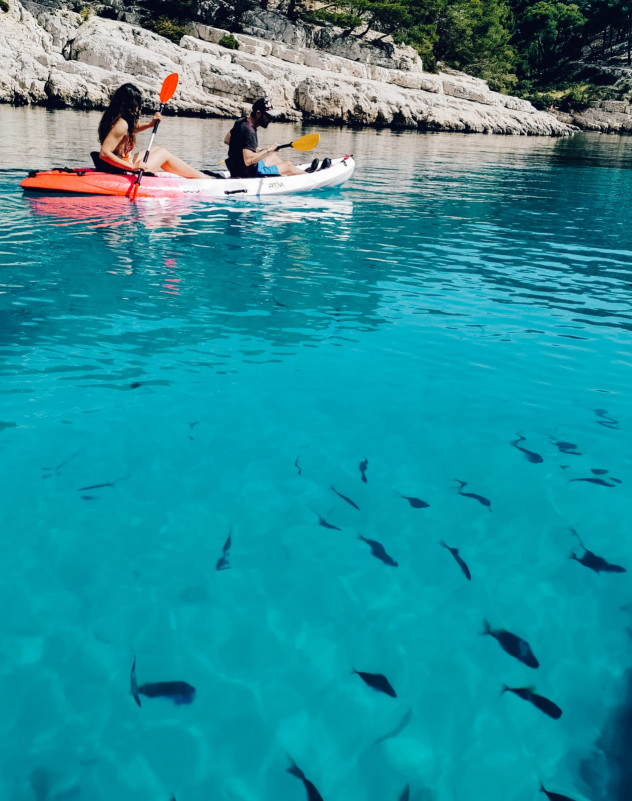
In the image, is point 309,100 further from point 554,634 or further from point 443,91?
point 554,634

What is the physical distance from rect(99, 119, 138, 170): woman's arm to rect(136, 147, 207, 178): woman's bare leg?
615mm

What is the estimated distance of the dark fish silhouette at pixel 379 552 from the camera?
3428 mm

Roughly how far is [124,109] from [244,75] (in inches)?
1312

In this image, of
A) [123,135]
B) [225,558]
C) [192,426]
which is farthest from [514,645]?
[123,135]

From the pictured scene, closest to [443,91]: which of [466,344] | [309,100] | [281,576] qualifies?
[309,100]

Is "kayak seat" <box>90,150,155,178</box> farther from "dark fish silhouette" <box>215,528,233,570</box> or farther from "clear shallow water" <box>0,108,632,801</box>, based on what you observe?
"dark fish silhouette" <box>215,528,233,570</box>

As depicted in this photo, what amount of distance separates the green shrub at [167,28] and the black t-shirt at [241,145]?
129 ft

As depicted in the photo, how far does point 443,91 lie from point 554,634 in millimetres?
57202

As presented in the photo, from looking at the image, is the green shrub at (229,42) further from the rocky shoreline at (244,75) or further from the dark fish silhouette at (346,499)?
the dark fish silhouette at (346,499)

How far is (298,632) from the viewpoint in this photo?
2.95 meters

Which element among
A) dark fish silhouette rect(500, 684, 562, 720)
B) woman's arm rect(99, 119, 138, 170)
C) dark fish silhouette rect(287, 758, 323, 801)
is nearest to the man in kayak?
woman's arm rect(99, 119, 138, 170)

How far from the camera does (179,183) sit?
1230 centimetres

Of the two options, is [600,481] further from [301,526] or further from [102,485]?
[102,485]

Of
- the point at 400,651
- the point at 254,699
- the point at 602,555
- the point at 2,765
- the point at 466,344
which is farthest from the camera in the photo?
the point at 466,344
